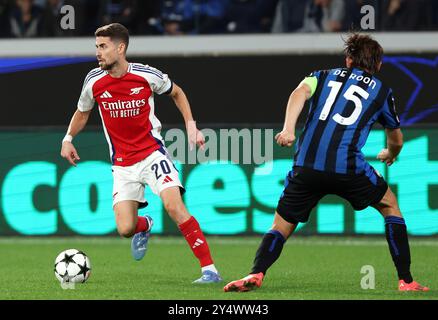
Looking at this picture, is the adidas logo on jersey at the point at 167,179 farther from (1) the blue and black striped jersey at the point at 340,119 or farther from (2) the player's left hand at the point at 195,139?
(1) the blue and black striped jersey at the point at 340,119

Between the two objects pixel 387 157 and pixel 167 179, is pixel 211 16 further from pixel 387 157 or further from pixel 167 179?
pixel 387 157

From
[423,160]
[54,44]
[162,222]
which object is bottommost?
[162,222]

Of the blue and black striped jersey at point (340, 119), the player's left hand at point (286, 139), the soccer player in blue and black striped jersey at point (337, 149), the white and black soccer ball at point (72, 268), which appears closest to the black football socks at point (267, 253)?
the soccer player in blue and black striped jersey at point (337, 149)

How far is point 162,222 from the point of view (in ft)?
43.5

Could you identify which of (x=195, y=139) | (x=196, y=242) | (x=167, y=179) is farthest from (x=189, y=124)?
(x=196, y=242)

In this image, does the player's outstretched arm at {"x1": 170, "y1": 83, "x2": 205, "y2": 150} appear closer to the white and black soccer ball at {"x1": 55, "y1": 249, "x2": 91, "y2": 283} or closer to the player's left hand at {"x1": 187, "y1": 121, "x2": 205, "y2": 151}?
the player's left hand at {"x1": 187, "y1": 121, "x2": 205, "y2": 151}

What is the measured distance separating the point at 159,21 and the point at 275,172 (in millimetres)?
3436

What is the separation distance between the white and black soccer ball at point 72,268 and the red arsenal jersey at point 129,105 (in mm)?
841

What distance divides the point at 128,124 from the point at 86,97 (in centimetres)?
42

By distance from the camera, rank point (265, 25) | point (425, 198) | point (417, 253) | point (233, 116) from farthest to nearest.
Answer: point (265, 25) < point (233, 116) < point (425, 198) < point (417, 253)

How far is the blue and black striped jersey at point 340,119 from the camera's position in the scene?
25.6ft

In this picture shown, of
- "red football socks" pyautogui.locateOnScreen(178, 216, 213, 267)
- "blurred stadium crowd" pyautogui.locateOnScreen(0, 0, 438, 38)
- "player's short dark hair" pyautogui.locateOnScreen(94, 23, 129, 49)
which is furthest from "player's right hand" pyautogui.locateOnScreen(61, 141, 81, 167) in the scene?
"blurred stadium crowd" pyautogui.locateOnScreen(0, 0, 438, 38)
